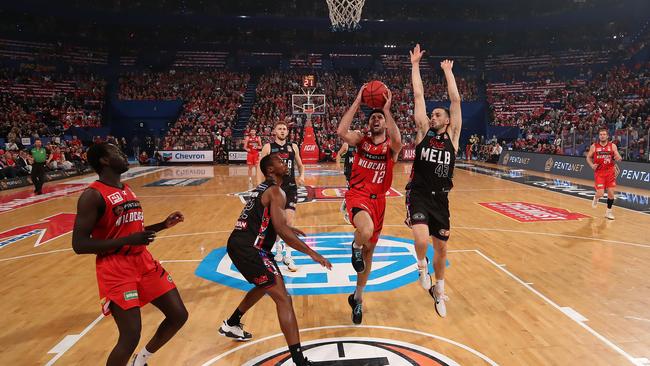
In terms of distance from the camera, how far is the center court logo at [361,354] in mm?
3967

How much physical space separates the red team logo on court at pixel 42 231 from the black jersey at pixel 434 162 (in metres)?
8.01

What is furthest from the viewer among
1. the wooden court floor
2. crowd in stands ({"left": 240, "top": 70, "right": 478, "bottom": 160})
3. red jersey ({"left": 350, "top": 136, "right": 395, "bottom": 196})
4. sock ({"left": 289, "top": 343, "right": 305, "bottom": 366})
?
crowd in stands ({"left": 240, "top": 70, "right": 478, "bottom": 160})

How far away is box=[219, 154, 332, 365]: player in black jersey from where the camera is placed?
12.1 ft

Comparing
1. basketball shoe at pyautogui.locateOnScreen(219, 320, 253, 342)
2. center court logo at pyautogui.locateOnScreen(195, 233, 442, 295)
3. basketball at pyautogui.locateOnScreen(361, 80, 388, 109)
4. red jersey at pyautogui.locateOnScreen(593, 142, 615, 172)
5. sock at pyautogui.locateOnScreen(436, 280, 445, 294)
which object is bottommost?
center court logo at pyautogui.locateOnScreen(195, 233, 442, 295)

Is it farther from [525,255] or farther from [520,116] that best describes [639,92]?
[525,255]

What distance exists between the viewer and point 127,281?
318cm

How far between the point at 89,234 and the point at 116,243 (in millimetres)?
206

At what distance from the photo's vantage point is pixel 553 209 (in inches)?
460

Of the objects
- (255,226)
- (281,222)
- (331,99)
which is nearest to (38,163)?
(255,226)

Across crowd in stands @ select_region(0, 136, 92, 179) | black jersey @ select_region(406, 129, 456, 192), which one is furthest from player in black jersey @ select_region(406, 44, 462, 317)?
crowd in stands @ select_region(0, 136, 92, 179)

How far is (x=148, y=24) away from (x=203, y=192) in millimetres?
29810

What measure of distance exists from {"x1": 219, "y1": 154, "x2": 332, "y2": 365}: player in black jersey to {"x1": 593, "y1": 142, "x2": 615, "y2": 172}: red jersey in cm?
998

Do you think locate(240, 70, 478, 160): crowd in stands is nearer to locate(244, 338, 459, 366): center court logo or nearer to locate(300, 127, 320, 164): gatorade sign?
locate(300, 127, 320, 164): gatorade sign

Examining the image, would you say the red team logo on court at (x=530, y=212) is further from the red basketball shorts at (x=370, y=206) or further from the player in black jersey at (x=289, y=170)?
the red basketball shorts at (x=370, y=206)
